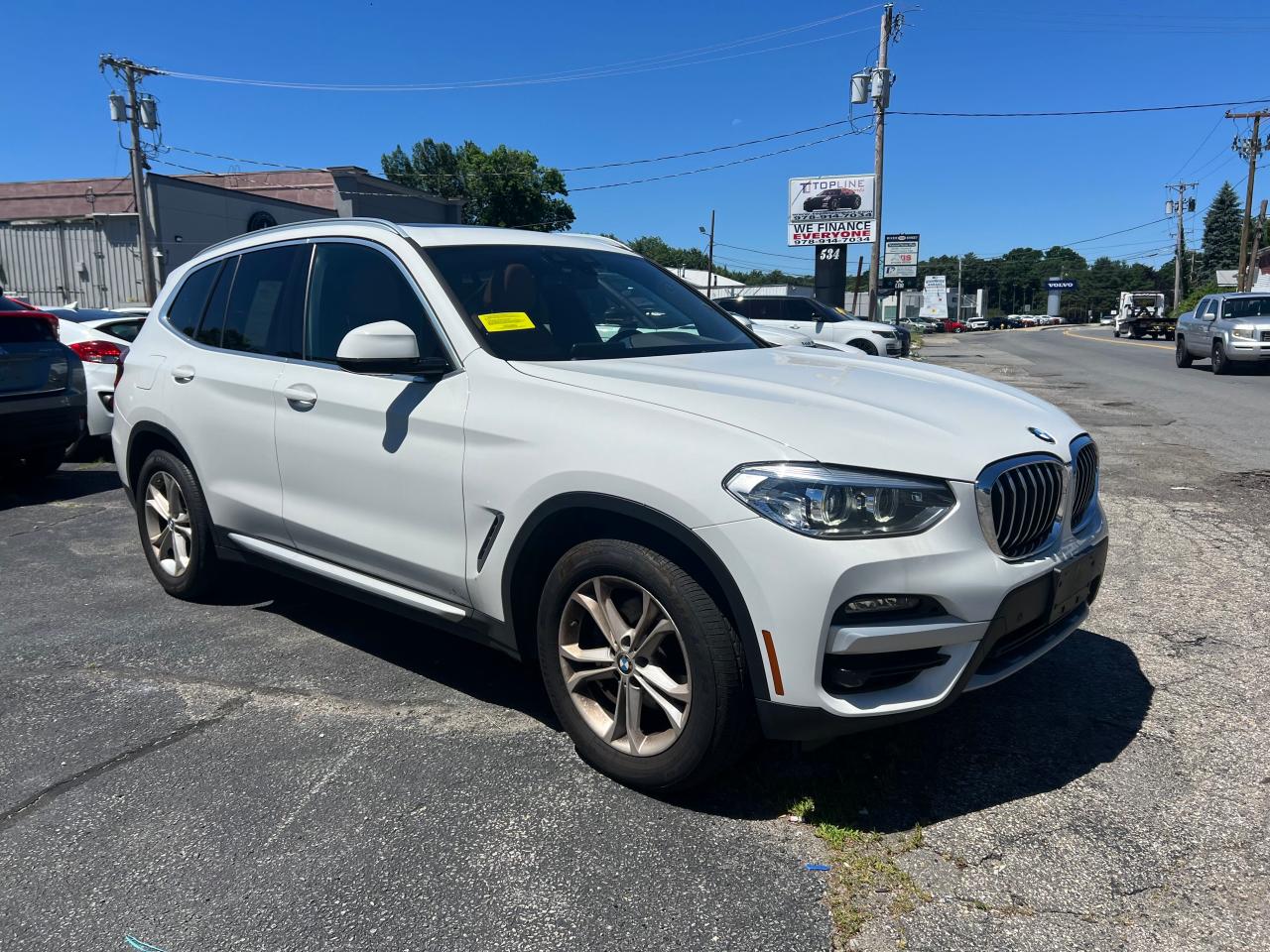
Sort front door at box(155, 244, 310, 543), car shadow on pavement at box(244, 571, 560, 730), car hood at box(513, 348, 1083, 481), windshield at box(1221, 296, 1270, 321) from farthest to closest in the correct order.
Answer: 1. windshield at box(1221, 296, 1270, 321)
2. front door at box(155, 244, 310, 543)
3. car shadow on pavement at box(244, 571, 560, 730)
4. car hood at box(513, 348, 1083, 481)

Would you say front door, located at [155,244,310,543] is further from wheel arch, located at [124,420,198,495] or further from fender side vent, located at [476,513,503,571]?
fender side vent, located at [476,513,503,571]

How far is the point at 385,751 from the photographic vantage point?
3.33m

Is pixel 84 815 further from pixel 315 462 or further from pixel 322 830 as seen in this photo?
pixel 315 462

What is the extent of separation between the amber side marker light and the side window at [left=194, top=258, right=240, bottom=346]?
3.32 m

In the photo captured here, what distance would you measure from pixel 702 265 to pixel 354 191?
284ft

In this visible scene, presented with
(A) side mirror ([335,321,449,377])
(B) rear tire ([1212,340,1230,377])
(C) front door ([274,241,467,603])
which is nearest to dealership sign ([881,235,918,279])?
(B) rear tire ([1212,340,1230,377])

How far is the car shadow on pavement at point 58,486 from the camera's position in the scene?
7982 millimetres

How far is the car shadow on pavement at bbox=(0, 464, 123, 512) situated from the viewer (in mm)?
7982

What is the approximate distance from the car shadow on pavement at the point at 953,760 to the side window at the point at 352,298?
6.43 feet

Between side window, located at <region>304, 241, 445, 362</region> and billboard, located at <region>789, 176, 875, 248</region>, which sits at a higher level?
billboard, located at <region>789, 176, 875, 248</region>

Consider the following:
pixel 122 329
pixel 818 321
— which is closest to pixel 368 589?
pixel 122 329

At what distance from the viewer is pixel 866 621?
2.53 meters

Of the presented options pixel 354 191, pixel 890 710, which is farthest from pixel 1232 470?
pixel 354 191

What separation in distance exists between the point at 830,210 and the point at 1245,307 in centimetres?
2504
